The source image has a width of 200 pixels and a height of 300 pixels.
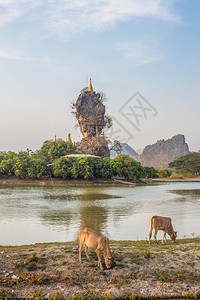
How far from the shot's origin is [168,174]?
351ft

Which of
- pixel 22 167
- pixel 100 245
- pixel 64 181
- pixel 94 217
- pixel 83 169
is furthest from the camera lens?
pixel 64 181

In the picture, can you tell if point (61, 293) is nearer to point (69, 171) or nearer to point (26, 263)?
point (26, 263)

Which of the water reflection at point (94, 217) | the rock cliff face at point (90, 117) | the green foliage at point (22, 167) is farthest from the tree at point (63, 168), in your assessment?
the water reflection at point (94, 217)

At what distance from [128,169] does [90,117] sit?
2590 cm

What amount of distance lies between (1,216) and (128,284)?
1551 cm

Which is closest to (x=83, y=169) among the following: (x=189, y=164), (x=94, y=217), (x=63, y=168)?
(x=63, y=168)

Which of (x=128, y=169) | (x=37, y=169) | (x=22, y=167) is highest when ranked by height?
(x=22, y=167)

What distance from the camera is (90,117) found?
84.9 metres

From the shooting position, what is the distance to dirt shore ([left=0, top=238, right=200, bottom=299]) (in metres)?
7.69

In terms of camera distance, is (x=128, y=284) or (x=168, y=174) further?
(x=168, y=174)

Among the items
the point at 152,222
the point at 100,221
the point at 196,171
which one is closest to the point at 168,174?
the point at 196,171

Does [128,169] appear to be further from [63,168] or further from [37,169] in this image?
[37,169]

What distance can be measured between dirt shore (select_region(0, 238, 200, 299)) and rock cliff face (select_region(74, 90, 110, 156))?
74.1 metres

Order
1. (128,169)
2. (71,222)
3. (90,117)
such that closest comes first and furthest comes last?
(71,222), (128,169), (90,117)
